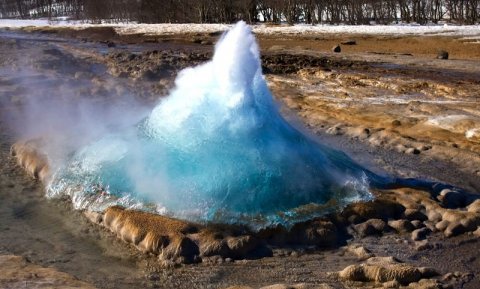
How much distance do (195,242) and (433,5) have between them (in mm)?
32124

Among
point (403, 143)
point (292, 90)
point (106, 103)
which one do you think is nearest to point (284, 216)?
point (403, 143)

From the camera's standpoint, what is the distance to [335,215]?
4.86 meters

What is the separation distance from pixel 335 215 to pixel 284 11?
3273 centimetres

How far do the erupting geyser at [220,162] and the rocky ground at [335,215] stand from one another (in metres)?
0.28

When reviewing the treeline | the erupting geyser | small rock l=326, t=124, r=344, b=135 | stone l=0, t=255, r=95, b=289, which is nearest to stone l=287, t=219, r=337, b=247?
the erupting geyser

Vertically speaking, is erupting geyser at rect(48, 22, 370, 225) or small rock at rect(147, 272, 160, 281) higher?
erupting geyser at rect(48, 22, 370, 225)

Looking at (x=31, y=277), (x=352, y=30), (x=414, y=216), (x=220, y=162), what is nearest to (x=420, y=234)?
(x=414, y=216)

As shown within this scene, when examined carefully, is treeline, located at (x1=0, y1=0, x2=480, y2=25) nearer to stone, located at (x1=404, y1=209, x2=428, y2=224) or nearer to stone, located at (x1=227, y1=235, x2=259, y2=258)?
stone, located at (x1=404, y1=209, x2=428, y2=224)

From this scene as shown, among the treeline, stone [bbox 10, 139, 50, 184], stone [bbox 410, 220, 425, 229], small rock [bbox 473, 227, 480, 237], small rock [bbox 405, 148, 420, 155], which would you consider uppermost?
the treeline

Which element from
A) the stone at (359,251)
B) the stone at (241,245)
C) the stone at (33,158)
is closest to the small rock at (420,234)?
the stone at (359,251)

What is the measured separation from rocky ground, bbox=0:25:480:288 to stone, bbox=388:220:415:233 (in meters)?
0.01

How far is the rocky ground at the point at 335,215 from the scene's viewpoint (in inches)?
159

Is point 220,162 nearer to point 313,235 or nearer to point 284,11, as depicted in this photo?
point 313,235

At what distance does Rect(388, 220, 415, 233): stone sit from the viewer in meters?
4.75
